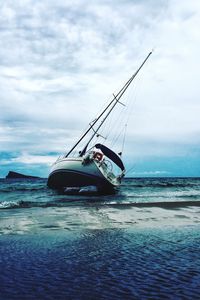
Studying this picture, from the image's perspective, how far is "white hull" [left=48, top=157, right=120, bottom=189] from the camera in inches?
1474

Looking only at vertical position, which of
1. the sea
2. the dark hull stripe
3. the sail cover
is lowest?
the sea

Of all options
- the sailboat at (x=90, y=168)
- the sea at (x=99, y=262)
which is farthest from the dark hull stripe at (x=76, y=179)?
the sea at (x=99, y=262)

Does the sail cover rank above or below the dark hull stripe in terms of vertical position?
Result: above

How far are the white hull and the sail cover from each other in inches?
69.0

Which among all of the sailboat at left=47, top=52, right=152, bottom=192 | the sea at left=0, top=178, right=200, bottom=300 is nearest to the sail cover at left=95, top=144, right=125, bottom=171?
the sailboat at left=47, top=52, right=152, bottom=192

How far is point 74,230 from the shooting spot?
12.2 m

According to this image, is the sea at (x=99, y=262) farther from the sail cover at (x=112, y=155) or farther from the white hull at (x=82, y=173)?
the sail cover at (x=112, y=155)

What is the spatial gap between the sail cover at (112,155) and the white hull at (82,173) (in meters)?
1.75

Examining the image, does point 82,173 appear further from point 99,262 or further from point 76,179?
point 99,262

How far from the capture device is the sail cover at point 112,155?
134 feet

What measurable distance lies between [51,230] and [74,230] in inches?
31.8

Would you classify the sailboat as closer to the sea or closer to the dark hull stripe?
the dark hull stripe

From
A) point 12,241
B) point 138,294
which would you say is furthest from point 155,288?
point 12,241

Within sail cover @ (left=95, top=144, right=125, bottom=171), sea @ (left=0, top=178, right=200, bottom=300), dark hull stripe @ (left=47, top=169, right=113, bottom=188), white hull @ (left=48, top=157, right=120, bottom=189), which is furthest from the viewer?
sail cover @ (left=95, top=144, right=125, bottom=171)
